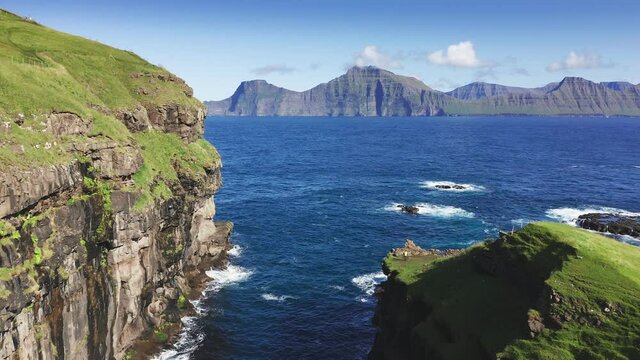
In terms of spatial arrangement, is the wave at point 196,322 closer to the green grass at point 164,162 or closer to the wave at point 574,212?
the green grass at point 164,162

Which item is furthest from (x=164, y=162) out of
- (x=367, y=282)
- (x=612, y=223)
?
(x=612, y=223)

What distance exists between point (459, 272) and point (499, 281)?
488 cm

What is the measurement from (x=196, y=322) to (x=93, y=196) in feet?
71.8

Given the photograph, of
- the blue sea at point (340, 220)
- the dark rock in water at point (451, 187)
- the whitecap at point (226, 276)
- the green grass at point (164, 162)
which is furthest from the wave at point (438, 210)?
the green grass at point (164, 162)

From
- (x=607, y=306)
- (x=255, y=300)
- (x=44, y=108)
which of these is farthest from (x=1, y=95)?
(x=607, y=306)

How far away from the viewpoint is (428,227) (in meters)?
89.6

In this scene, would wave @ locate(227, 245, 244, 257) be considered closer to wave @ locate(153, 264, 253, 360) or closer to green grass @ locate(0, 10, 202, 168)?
wave @ locate(153, 264, 253, 360)

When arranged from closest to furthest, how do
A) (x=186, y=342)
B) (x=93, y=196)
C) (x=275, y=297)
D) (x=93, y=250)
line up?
1. (x=93, y=250)
2. (x=93, y=196)
3. (x=186, y=342)
4. (x=275, y=297)

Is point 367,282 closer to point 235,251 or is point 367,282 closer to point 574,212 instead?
point 235,251

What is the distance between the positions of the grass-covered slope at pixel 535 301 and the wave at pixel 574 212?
203 ft

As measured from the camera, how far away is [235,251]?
79938 millimetres

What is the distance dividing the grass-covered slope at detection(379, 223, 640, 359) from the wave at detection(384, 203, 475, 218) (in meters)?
56.6

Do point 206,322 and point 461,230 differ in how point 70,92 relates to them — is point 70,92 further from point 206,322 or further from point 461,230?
point 461,230

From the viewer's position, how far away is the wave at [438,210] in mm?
97375
